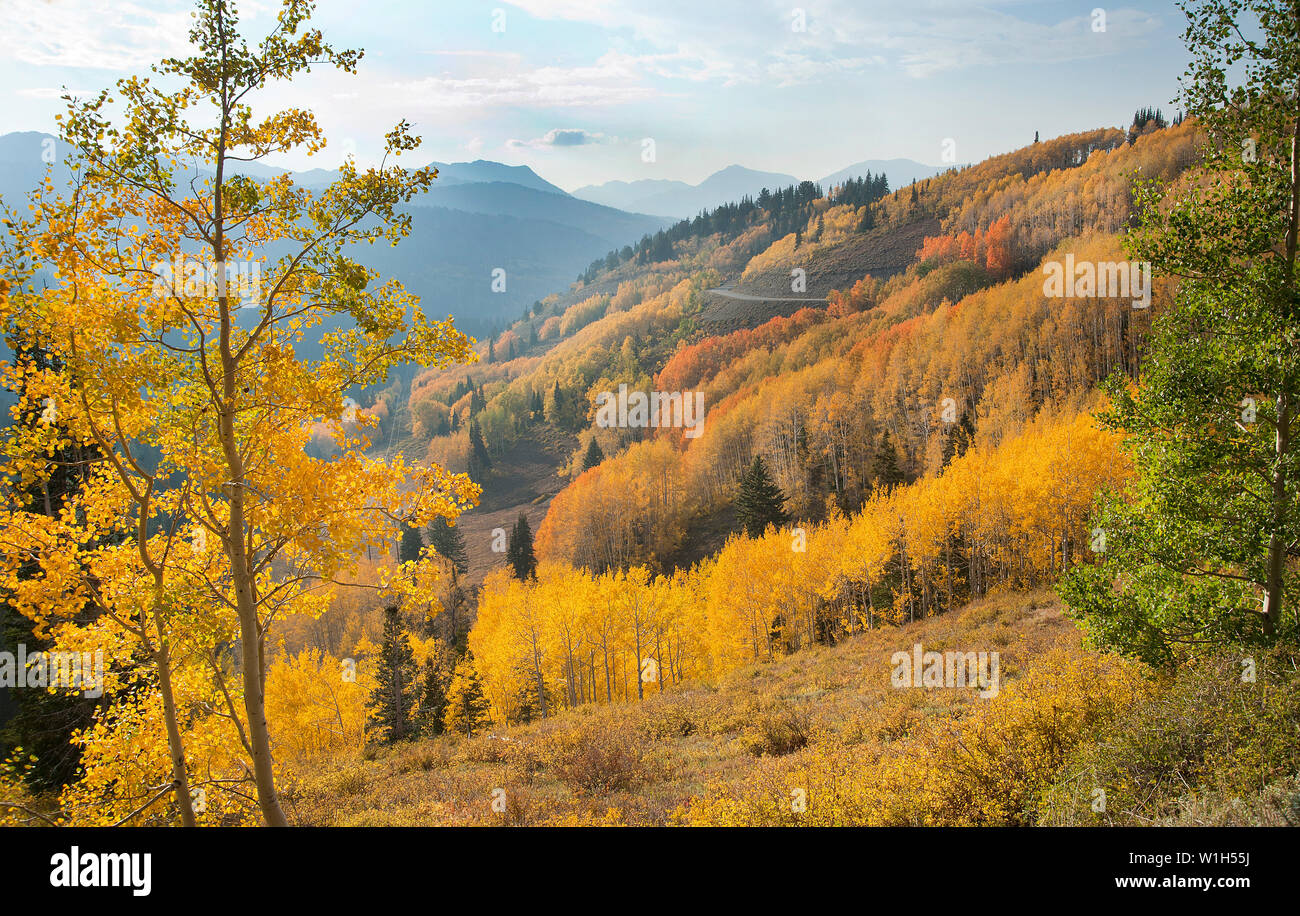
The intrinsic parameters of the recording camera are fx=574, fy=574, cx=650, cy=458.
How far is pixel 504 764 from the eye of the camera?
59.6 ft

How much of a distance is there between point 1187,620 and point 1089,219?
6092 inches

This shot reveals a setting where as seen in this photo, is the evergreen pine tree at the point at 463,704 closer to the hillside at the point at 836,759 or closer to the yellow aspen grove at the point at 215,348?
the hillside at the point at 836,759

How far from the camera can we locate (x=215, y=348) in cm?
722

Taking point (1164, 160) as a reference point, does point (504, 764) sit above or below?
below

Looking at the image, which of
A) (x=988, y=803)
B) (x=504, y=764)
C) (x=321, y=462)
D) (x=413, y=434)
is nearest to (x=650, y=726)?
(x=504, y=764)
